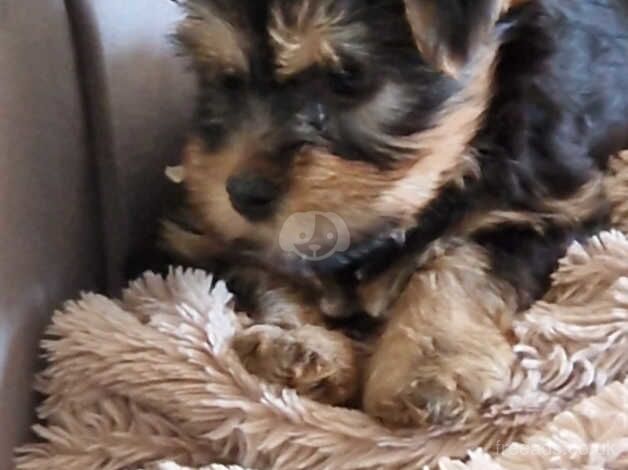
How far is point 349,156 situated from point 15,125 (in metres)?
0.45

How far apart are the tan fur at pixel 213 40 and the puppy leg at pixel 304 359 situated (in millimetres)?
330

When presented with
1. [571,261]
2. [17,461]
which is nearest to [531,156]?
[571,261]

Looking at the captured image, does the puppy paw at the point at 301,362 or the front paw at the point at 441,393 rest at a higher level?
the puppy paw at the point at 301,362

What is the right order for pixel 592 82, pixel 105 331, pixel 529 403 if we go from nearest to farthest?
pixel 529 403 → pixel 105 331 → pixel 592 82

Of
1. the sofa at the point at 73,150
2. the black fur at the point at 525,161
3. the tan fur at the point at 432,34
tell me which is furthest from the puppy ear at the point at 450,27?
the sofa at the point at 73,150

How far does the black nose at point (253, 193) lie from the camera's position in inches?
57.5

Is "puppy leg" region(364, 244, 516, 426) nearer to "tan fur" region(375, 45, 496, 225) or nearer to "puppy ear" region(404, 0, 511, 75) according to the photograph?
"tan fur" region(375, 45, 496, 225)

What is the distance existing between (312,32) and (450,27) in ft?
0.51

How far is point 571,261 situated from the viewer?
5.38 feet

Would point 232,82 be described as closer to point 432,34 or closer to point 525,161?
point 432,34

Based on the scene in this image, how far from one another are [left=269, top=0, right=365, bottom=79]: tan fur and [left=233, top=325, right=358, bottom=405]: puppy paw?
0.34 metres

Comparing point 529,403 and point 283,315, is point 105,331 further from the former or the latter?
point 529,403

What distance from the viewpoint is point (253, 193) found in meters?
1.46

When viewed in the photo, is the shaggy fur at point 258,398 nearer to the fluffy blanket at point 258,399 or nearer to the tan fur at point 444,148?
the fluffy blanket at point 258,399
